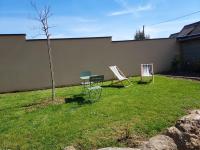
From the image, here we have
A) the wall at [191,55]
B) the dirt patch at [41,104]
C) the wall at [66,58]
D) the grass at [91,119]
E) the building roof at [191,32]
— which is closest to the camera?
the grass at [91,119]

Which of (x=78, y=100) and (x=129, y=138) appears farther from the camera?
(x=78, y=100)

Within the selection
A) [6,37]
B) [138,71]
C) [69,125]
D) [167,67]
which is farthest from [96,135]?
[167,67]

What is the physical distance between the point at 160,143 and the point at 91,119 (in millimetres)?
2107

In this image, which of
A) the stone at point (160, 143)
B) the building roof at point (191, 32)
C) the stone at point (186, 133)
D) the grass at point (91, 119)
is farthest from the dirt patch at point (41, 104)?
the building roof at point (191, 32)

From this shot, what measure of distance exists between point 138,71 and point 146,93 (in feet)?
22.1

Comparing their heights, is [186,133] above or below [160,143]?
above

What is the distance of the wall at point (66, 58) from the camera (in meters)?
15.0

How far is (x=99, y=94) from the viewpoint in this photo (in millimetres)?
11750

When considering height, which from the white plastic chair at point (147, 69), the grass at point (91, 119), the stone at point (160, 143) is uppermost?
the white plastic chair at point (147, 69)

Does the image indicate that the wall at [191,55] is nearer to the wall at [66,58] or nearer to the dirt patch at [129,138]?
the wall at [66,58]

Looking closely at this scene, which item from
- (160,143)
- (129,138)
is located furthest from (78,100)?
(160,143)

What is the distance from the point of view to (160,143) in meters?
6.68

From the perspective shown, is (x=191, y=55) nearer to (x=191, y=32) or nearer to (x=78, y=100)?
(x=191, y=32)

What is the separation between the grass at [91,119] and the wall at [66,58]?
3.76 m
